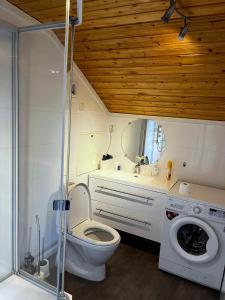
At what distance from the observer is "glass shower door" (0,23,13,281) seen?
1775 mm

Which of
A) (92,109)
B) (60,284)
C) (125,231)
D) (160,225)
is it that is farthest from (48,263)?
(92,109)

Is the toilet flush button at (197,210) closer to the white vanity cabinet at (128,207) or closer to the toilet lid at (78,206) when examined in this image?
the white vanity cabinet at (128,207)

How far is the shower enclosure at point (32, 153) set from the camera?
1.83m

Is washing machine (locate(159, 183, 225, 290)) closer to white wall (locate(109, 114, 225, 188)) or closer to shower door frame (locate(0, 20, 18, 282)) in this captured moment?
white wall (locate(109, 114, 225, 188))

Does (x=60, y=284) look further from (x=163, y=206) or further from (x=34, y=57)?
(x=34, y=57)

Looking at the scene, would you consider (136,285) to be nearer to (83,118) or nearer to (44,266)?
(44,266)

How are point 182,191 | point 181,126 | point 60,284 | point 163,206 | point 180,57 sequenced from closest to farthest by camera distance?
point 60,284 < point 180,57 < point 182,191 < point 163,206 < point 181,126

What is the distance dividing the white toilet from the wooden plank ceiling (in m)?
1.19

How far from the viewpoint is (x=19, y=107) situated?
193 cm

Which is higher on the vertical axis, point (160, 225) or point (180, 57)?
point (180, 57)

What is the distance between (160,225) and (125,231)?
1.52ft

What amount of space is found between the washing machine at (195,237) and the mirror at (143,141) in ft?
2.21

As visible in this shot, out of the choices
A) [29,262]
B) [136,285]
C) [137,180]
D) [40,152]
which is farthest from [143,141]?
[29,262]

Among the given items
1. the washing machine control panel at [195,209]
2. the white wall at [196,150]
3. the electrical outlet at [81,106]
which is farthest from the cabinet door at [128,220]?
the electrical outlet at [81,106]
